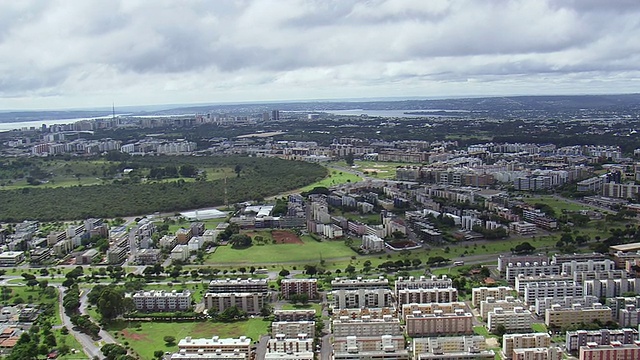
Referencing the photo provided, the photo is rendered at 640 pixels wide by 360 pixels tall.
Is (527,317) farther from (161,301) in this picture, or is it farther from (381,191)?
(381,191)

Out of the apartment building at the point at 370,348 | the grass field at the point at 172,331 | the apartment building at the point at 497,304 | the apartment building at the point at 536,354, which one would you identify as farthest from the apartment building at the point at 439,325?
the grass field at the point at 172,331

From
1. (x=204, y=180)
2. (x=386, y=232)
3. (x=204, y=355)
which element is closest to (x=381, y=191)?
(x=386, y=232)

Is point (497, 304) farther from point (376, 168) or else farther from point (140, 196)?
point (376, 168)

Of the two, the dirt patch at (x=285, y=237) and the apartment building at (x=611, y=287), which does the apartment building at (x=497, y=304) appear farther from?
the dirt patch at (x=285, y=237)

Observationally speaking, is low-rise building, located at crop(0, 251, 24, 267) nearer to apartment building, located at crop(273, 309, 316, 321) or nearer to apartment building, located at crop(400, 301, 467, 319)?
apartment building, located at crop(273, 309, 316, 321)

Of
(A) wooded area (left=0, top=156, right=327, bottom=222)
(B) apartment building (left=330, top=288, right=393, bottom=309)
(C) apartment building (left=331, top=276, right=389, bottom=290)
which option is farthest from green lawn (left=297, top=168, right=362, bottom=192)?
(B) apartment building (left=330, top=288, right=393, bottom=309)
